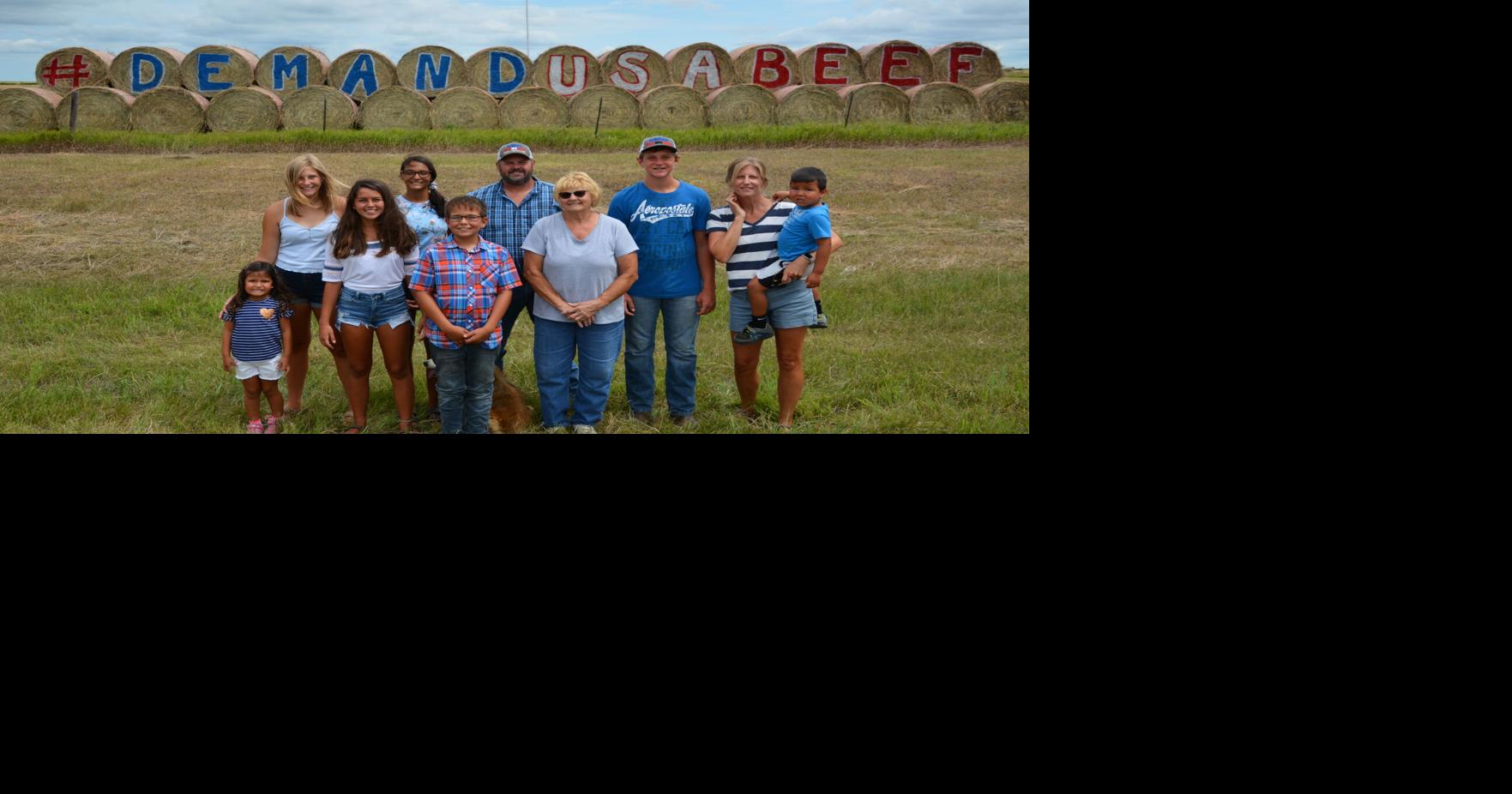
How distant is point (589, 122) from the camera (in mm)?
13211

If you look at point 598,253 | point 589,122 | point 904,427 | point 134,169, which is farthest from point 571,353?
point 589,122

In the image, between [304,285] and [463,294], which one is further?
[304,285]

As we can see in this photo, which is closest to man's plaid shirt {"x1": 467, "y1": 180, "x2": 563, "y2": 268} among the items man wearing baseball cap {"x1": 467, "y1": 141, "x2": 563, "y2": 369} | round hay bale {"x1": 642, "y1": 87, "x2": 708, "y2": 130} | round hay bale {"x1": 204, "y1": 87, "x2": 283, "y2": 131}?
man wearing baseball cap {"x1": 467, "y1": 141, "x2": 563, "y2": 369}

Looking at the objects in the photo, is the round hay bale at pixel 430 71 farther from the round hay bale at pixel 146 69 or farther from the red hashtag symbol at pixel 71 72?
the red hashtag symbol at pixel 71 72

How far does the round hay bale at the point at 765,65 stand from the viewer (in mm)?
14047

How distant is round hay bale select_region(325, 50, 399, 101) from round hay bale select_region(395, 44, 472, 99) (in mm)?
134

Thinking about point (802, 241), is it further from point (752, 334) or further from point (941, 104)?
point (941, 104)

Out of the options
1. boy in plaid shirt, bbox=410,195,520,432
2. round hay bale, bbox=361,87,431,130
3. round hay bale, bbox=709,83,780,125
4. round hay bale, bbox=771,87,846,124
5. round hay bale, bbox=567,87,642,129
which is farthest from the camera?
round hay bale, bbox=771,87,846,124

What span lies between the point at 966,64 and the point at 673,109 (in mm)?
3566

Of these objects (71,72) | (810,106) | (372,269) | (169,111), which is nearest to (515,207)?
(372,269)

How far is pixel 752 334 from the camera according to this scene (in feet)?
16.2

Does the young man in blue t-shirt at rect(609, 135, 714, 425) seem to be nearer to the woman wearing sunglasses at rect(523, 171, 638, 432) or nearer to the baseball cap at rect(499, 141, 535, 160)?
the woman wearing sunglasses at rect(523, 171, 638, 432)

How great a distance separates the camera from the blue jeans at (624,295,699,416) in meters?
4.98

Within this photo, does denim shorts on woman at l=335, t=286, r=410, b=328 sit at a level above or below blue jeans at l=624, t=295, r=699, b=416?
above
